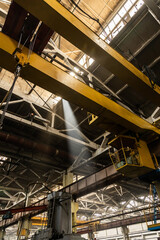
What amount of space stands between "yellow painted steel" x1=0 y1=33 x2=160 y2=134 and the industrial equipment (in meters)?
3.80

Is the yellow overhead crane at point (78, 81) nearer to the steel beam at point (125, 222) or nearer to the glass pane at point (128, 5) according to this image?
the glass pane at point (128, 5)

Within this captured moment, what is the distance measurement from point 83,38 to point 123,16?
5.74 metres

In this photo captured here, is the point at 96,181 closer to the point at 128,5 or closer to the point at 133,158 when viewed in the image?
the point at 133,158

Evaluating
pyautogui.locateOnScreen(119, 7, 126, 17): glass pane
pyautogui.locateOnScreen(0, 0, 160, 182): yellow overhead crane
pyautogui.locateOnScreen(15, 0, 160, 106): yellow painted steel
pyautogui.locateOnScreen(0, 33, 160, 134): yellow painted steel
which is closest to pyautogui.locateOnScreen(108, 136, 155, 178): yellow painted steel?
pyautogui.locateOnScreen(0, 0, 160, 182): yellow overhead crane

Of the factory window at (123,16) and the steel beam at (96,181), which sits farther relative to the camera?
the factory window at (123,16)

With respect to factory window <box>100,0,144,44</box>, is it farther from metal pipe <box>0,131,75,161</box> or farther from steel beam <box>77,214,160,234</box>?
steel beam <box>77,214,160,234</box>

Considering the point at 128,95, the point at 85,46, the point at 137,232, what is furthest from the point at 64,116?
the point at 137,232

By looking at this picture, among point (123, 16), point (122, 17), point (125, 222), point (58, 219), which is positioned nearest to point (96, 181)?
point (58, 219)

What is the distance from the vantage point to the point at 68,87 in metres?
4.45

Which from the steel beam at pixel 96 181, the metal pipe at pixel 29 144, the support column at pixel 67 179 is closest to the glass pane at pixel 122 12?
the steel beam at pixel 96 181

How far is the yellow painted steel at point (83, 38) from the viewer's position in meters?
3.44

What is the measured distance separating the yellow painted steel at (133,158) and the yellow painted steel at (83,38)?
175 centimetres

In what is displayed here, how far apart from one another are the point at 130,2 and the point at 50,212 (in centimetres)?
1068

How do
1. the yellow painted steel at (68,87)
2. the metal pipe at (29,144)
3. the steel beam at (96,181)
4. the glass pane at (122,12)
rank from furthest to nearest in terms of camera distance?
1. the metal pipe at (29,144)
2. the glass pane at (122,12)
3. the steel beam at (96,181)
4. the yellow painted steel at (68,87)
